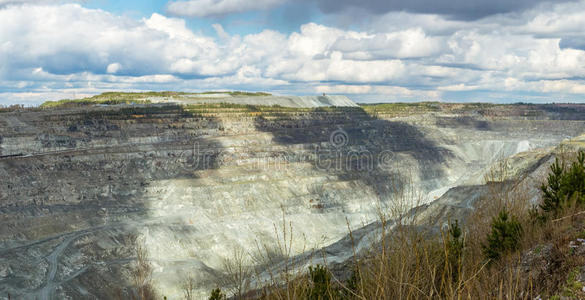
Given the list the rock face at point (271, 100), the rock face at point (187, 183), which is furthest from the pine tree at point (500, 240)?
the rock face at point (271, 100)

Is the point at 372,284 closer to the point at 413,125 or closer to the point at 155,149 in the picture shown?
the point at 155,149

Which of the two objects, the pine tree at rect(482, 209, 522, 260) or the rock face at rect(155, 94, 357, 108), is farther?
the rock face at rect(155, 94, 357, 108)

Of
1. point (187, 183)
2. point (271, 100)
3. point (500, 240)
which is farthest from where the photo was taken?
point (271, 100)

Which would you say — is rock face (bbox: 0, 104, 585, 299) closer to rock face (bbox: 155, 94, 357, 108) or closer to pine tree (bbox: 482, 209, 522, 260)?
pine tree (bbox: 482, 209, 522, 260)

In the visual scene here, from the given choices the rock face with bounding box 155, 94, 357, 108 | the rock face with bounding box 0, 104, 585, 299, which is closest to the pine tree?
the rock face with bounding box 0, 104, 585, 299

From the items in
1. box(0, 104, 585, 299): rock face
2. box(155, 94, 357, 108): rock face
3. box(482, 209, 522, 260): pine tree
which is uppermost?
box(155, 94, 357, 108): rock face

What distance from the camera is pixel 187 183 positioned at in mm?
69500

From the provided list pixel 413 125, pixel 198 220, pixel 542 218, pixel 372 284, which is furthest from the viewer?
pixel 413 125

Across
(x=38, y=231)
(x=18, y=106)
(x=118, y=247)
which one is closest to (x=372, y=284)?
(x=118, y=247)

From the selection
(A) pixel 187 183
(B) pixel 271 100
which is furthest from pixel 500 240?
(B) pixel 271 100

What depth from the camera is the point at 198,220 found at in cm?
6128

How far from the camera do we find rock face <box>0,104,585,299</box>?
4566cm

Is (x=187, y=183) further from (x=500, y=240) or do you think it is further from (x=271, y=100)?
(x=271, y=100)

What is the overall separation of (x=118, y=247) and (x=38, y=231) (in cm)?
954
